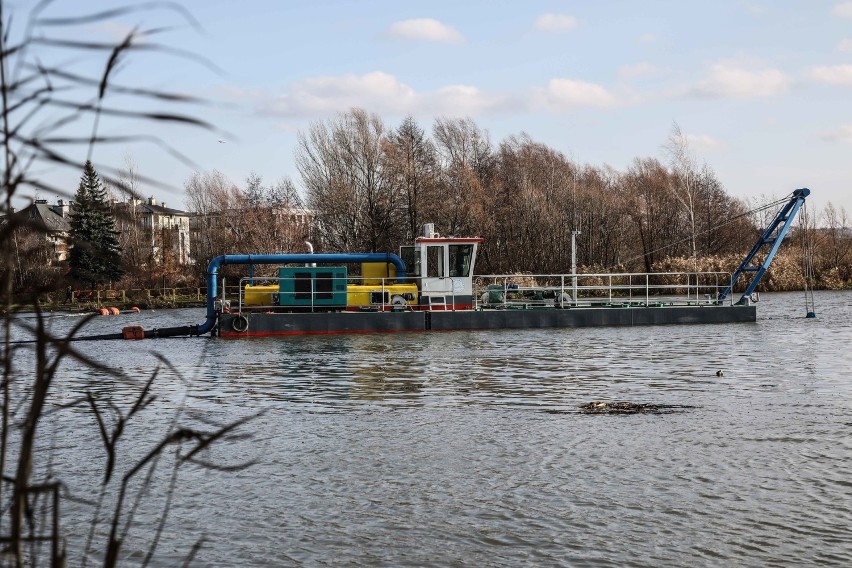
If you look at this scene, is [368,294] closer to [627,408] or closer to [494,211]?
[627,408]

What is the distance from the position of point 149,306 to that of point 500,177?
24208 millimetres

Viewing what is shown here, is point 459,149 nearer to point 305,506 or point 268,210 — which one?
point 268,210

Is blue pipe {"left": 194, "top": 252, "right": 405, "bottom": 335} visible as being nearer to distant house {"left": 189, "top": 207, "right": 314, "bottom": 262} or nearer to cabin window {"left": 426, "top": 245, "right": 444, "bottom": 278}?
cabin window {"left": 426, "top": 245, "right": 444, "bottom": 278}

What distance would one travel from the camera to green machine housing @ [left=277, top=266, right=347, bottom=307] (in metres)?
26.9

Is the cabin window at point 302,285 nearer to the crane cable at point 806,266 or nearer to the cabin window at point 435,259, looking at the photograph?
the cabin window at point 435,259

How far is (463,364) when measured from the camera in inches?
731

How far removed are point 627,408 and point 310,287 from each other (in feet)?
53.2

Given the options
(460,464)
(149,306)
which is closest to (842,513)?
(460,464)

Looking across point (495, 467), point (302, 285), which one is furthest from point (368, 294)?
point (495, 467)

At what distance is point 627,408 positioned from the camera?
39.9 feet

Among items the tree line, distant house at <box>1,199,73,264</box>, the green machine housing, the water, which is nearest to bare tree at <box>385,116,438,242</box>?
the tree line

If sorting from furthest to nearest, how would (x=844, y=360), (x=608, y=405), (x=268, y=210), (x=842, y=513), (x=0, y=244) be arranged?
(x=268, y=210), (x=844, y=360), (x=608, y=405), (x=842, y=513), (x=0, y=244)

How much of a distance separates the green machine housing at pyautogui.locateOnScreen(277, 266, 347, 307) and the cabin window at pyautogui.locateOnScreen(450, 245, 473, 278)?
3192 mm

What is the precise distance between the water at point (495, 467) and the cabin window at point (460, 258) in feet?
32.8
